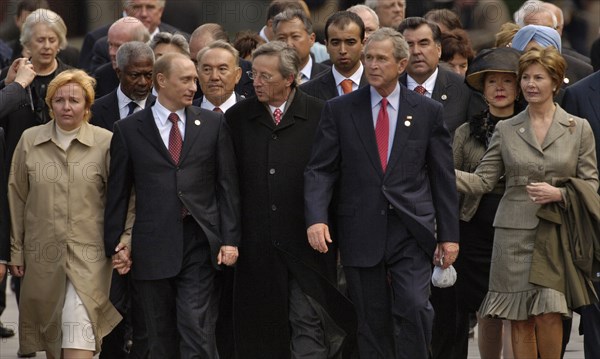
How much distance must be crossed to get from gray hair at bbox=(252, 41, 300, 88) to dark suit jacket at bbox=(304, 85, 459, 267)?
426 mm

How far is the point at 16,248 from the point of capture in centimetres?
971

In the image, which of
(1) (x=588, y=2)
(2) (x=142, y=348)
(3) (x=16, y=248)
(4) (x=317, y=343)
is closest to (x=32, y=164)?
(3) (x=16, y=248)

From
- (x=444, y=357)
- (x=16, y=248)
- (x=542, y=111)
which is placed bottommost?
(x=444, y=357)

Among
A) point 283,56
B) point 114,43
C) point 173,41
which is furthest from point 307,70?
point 283,56

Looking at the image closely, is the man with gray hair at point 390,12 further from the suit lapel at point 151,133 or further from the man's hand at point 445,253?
the man's hand at point 445,253

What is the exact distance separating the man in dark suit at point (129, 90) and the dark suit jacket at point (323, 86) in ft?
3.28

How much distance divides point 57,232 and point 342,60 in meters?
2.48

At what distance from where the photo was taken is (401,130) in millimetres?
9438

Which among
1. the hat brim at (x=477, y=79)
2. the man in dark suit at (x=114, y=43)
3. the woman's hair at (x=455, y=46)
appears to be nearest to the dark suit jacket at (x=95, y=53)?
the man in dark suit at (x=114, y=43)

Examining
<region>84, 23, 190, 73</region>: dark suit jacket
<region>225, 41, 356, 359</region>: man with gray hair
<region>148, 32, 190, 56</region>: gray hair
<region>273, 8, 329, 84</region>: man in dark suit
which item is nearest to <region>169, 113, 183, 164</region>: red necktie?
<region>225, 41, 356, 359</region>: man with gray hair

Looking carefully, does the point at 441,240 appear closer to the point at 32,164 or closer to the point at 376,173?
the point at 376,173

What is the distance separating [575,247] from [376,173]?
126 centimetres

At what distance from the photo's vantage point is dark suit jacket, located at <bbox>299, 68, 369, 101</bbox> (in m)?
10.8

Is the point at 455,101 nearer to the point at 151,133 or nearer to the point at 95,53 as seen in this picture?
the point at 151,133
